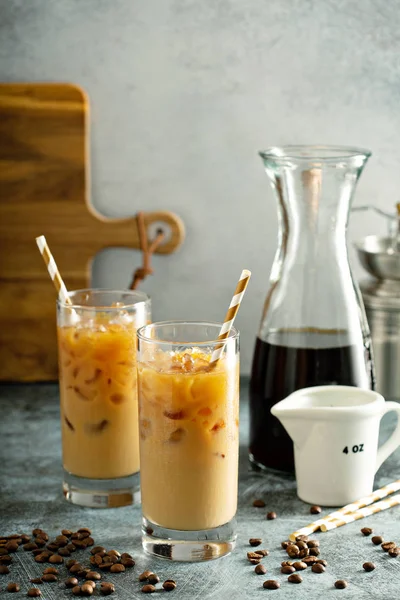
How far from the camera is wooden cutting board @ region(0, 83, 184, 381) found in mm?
1935

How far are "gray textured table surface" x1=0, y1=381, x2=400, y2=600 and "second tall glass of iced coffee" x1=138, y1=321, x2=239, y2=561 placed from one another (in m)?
0.03

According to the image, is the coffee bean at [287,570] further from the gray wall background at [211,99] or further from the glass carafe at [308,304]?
the gray wall background at [211,99]

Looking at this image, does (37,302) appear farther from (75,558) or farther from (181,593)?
(181,593)

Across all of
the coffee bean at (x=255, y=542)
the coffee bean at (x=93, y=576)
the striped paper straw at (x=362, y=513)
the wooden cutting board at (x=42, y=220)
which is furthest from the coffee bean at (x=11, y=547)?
the wooden cutting board at (x=42, y=220)

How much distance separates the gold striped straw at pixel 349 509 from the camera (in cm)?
129

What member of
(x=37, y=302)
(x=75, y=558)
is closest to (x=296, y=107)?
(x=37, y=302)

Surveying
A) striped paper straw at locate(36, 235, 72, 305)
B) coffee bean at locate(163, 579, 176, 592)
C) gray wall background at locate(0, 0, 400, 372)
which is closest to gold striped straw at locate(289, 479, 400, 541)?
coffee bean at locate(163, 579, 176, 592)

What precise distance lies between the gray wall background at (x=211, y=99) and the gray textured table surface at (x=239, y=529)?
48 centimetres

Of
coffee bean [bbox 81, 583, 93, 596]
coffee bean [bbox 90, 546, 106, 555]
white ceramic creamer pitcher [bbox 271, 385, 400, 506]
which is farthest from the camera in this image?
white ceramic creamer pitcher [bbox 271, 385, 400, 506]

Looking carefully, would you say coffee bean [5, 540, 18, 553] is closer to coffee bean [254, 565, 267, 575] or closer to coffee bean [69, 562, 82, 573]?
coffee bean [69, 562, 82, 573]

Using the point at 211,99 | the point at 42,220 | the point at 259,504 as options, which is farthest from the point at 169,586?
the point at 211,99

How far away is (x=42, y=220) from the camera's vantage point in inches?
77.7

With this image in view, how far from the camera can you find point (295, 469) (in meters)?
1.45

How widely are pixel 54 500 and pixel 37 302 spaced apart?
0.67 meters
